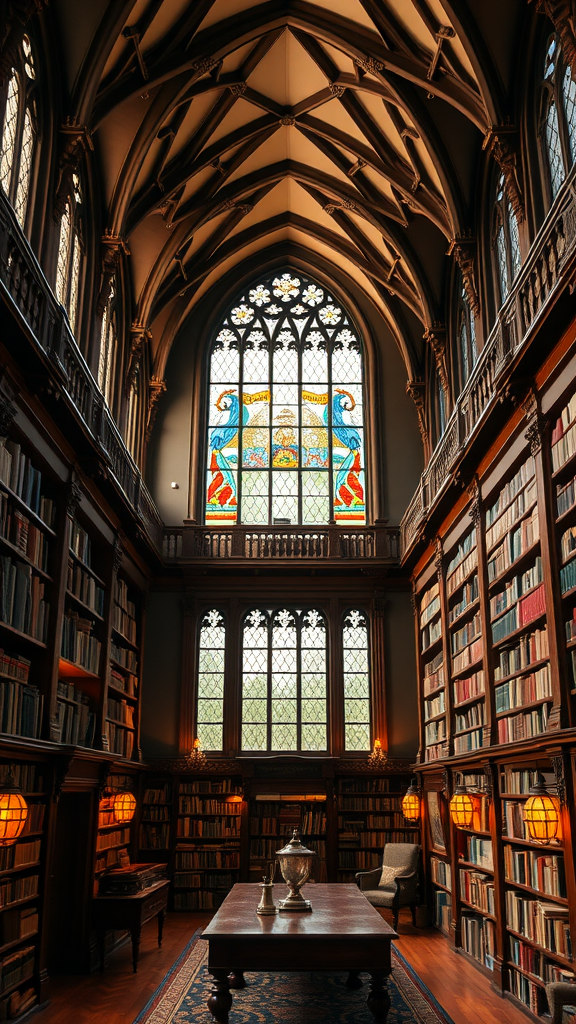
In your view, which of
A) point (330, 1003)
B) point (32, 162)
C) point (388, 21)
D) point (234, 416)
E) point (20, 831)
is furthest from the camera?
point (234, 416)

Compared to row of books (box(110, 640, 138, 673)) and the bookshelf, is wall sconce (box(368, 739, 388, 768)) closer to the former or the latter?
the bookshelf

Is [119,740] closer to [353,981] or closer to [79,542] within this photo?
[79,542]

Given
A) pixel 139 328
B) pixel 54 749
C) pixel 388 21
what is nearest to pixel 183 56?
pixel 388 21

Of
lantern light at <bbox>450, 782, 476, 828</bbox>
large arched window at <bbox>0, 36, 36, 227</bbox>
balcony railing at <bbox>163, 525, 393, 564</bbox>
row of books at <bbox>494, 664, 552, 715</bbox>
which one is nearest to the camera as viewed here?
row of books at <bbox>494, 664, 552, 715</bbox>

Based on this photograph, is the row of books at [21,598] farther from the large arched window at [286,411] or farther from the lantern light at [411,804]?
the large arched window at [286,411]

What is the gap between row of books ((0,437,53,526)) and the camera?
241 inches

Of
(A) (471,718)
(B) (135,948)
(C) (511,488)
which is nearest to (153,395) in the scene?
(A) (471,718)

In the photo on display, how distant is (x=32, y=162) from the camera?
767 centimetres

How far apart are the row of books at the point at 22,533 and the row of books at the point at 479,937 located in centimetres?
479

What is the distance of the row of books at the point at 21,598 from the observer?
6207 mm

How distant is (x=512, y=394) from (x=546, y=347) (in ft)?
1.98

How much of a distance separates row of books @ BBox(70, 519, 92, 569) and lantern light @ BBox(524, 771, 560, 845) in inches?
175

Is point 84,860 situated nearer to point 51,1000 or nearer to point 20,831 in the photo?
point 51,1000

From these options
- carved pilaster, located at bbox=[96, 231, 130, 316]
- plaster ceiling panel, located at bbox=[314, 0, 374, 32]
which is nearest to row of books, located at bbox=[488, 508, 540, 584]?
carved pilaster, located at bbox=[96, 231, 130, 316]
